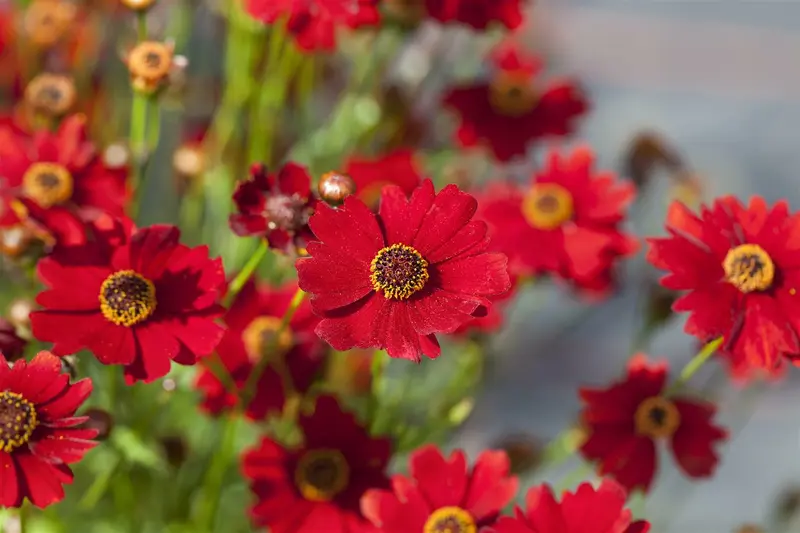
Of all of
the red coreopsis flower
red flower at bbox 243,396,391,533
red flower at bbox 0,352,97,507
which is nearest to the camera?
red flower at bbox 0,352,97,507

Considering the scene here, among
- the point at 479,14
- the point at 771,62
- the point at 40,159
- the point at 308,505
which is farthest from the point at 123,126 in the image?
the point at 771,62

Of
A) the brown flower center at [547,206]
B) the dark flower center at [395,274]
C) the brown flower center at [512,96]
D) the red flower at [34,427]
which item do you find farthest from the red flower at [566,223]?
the red flower at [34,427]

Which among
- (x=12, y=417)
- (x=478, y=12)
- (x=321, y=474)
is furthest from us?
(x=478, y=12)

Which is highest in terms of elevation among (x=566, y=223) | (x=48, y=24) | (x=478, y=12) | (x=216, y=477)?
(x=48, y=24)

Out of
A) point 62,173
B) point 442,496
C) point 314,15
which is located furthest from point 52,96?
point 442,496

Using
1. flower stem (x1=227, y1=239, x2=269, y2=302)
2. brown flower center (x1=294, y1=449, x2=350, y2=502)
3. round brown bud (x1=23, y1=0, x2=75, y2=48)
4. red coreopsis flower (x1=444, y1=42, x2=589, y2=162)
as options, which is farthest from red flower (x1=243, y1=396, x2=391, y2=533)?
round brown bud (x1=23, y1=0, x2=75, y2=48)

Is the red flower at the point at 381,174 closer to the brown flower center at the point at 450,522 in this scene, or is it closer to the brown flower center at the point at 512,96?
the brown flower center at the point at 512,96

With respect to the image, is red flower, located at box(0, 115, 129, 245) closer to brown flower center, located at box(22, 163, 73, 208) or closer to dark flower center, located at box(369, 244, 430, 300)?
brown flower center, located at box(22, 163, 73, 208)

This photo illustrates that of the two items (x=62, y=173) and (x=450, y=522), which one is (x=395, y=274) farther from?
(x=62, y=173)
